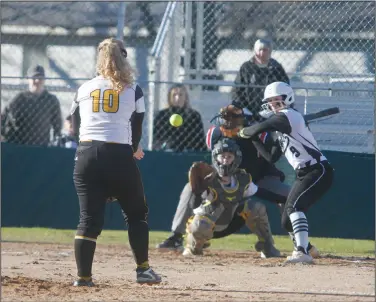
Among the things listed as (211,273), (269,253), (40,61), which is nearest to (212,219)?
(269,253)

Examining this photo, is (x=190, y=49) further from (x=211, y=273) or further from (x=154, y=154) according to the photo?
(x=211, y=273)

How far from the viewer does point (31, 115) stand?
13750 mm

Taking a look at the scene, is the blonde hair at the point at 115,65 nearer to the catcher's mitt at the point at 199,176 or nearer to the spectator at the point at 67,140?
the catcher's mitt at the point at 199,176

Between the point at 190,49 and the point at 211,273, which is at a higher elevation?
the point at 190,49

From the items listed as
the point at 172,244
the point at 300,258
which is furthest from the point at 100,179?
the point at 172,244

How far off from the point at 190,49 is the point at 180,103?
1471 mm

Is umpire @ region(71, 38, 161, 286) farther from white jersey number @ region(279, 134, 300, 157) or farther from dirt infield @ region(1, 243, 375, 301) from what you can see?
white jersey number @ region(279, 134, 300, 157)

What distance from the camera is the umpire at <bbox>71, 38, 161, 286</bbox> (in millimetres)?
7250

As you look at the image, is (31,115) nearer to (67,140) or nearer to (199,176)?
(67,140)

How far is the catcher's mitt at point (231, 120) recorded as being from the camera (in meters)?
10.8

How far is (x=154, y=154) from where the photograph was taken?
1309 centimetres

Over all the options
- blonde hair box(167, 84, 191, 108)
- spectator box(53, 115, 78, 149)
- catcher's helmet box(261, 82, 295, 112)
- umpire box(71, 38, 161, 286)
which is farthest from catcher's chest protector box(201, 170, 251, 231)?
spectator box(53, 115, 78, 149)

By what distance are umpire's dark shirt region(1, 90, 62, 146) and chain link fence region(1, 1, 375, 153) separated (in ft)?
0.16

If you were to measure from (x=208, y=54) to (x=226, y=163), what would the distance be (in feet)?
14.8
